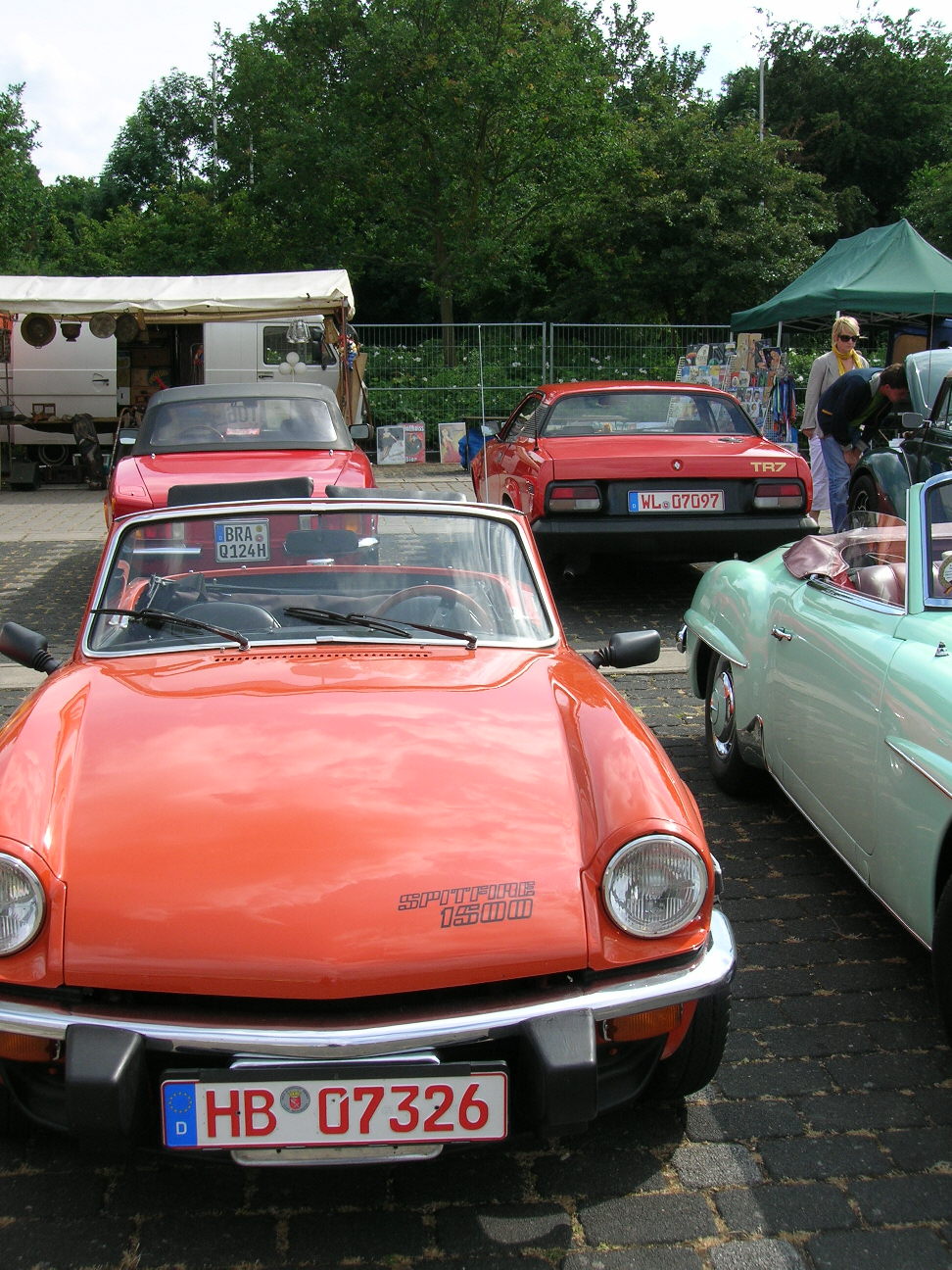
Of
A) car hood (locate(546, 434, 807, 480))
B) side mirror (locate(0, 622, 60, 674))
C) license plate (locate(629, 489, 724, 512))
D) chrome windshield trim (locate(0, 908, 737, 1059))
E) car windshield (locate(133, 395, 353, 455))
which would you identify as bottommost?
chrome windshield trim (locate(0, 908, 737, 1059))

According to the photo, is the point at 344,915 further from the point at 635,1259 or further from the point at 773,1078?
the point at 773,1078

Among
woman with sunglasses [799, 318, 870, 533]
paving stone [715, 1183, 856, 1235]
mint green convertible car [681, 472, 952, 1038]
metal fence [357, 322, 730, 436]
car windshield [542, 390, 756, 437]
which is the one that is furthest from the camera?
metal fence [357, 322, 730, 436]

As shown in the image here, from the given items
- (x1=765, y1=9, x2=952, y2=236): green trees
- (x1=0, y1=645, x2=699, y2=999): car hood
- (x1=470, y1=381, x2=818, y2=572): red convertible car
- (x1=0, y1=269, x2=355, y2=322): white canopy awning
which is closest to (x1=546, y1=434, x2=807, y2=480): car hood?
(x1=470, y1=381, x2=818, y2=572): red convertible car

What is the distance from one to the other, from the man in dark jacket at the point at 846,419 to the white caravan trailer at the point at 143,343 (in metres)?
6.54

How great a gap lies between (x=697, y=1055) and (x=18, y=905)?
1.36m

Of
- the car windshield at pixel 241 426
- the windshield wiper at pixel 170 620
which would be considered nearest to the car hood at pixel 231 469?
the car windshield at pixel 241 426

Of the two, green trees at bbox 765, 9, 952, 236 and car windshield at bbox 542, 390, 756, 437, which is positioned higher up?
green trees at bbox 765, 9, 952, 236

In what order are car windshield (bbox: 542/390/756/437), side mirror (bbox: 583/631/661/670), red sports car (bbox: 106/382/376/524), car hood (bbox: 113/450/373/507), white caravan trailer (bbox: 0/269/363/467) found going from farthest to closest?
white caravan trailer (bbox: 0/269/363/467) < car windshield (bbox: 542/390/756/437) < red sports car (bbox: 106/382/376/524) < car hood (bbox: 113/450/373/507) < side mirror (bbox: 583/631/661/670)

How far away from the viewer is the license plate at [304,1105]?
82.8 inches

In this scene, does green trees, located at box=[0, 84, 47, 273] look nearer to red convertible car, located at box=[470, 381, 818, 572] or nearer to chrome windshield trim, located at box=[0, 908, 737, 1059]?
red convertible car, located at box=[470, 381, 818, 572]

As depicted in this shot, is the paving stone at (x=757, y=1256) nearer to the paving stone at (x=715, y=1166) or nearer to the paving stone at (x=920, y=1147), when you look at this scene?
the paving stone at (x=715, y=1166)

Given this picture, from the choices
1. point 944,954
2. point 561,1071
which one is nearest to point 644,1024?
point 561,1071

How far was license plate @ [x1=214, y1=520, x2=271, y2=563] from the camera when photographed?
3.70 meters

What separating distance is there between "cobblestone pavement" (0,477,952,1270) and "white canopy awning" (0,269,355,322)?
12.5 metres
